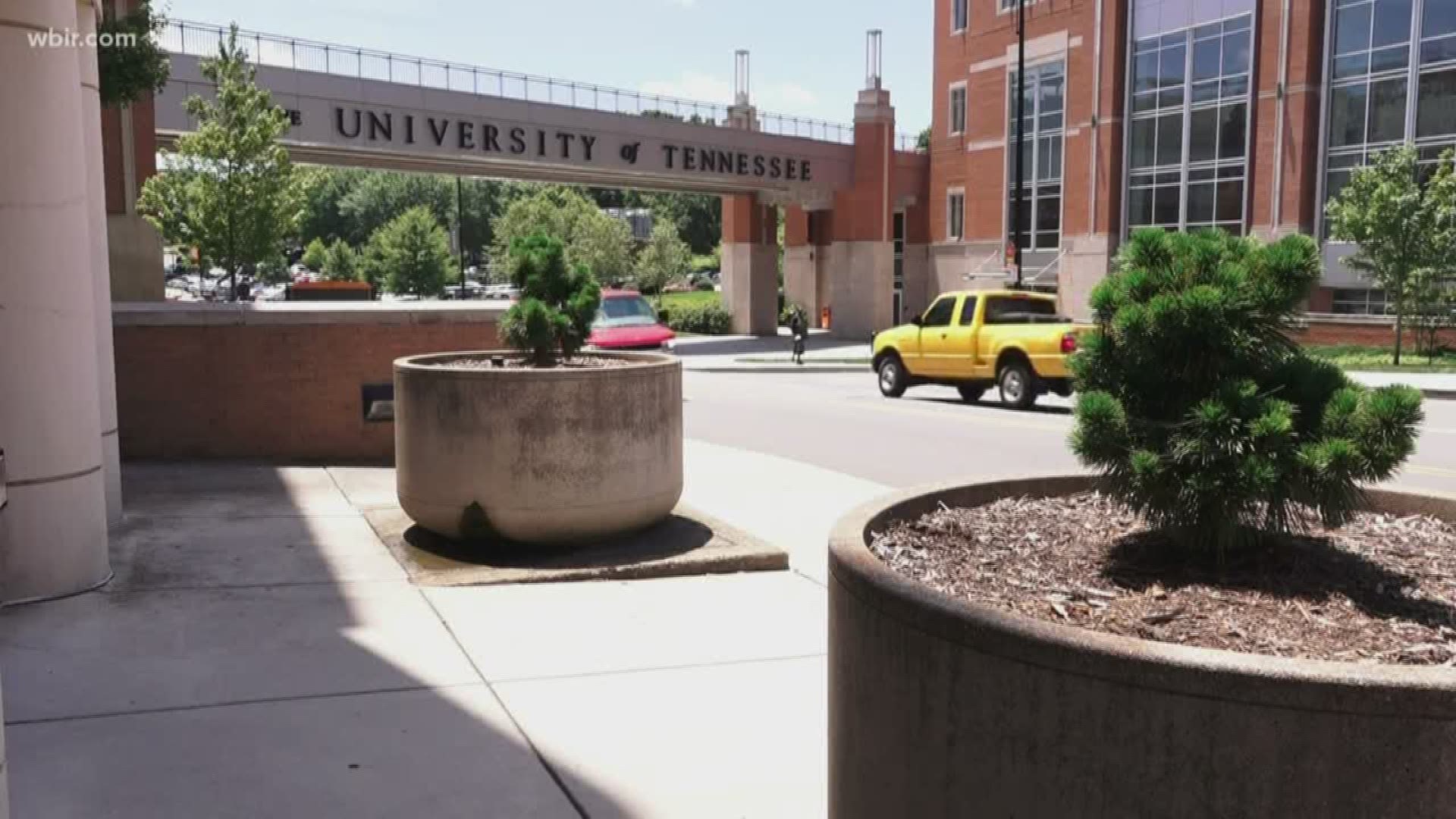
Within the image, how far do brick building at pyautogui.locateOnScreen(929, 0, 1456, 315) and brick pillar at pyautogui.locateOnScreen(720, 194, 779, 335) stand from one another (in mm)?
6256

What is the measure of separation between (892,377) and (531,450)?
16165mm

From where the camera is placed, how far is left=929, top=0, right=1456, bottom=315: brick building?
3431cm

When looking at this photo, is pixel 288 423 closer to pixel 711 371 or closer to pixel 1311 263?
pixel 1311 263

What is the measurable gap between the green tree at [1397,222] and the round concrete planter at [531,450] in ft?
88.7

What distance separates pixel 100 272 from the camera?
329 inches

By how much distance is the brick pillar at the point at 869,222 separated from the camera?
1806 inches

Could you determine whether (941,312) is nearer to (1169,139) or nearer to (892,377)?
(892,377)

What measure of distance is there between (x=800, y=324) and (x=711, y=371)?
3.42 m

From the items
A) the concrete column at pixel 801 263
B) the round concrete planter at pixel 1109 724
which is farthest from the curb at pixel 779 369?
the round concrete planter at pixel 1109 724

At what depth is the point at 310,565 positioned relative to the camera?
7512 millimetres

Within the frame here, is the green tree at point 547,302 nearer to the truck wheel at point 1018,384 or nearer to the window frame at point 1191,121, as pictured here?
the truck wheel at point 1018,384

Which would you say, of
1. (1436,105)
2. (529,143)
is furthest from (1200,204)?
(529,143)

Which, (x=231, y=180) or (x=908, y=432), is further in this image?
(x=231, y=180)

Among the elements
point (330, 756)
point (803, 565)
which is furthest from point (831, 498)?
point (330, 756)
